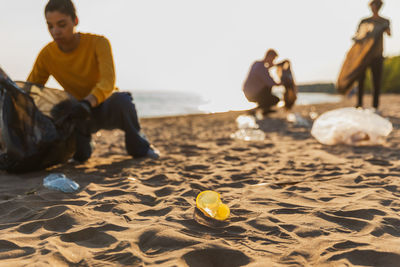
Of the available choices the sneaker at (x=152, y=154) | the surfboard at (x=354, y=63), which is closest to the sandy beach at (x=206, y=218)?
the sneaker at (x=152, y=154)

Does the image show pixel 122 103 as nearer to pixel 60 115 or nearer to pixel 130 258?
pixel 60 115

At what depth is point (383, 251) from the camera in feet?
3.58

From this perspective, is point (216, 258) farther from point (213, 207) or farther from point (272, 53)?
point (272, 53)

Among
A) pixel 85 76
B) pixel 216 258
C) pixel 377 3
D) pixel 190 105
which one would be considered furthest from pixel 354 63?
pixel 190 105

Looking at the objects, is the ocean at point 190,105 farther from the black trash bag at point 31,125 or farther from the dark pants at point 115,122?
the black trash bag at point 31,125

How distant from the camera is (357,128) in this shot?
304 centimetres

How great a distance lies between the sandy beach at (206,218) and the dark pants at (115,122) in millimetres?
133

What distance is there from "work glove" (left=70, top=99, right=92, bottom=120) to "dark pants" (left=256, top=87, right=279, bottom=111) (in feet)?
12.5

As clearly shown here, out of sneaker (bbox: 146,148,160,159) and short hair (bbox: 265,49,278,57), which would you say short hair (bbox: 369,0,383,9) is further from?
sneaker (bbox: 146,148,160,159)

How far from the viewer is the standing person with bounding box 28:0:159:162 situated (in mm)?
2223

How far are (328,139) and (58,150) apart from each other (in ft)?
8.20

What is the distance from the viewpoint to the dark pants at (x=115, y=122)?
2609 millimetres

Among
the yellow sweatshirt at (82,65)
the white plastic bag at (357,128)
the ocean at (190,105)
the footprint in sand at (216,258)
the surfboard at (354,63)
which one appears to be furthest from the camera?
Answer: the ocean at (190,105)

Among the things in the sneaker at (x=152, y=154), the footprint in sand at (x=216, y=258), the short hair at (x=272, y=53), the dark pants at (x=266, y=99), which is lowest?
the sneaker at (x=152, y=154)
